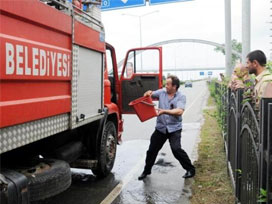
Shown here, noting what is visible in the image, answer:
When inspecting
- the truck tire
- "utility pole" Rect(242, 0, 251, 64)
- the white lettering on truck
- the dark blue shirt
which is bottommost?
the truck tire

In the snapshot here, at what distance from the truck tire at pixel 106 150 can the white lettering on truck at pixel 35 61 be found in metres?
1.81

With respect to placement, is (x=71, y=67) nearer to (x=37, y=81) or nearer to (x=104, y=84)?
(x=37, y=81)

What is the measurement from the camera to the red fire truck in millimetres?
2416

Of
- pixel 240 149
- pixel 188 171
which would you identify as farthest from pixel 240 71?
pixel 188 171

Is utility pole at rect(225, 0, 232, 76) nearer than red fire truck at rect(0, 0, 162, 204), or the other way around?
red fire truck at rect(0, 0, 162, 204)

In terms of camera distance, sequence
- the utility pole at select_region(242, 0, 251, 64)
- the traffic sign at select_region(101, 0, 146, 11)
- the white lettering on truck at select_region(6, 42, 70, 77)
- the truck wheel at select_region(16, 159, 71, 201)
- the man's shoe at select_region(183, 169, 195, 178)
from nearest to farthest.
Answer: the white lettering on truck at select_region(6, 42, 70, 77)
the truck wheel at select_region(16, 159, 71, 201)
the man's shoe at select_region(183, 169, 195, 178)
the utility pole at select_region(242, 0, 251, 64)
the traffic sign at select_region(101, 0, 146, 11)

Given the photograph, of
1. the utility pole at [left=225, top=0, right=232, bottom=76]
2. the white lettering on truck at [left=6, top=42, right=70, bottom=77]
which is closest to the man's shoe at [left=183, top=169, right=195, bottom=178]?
the white lettering on truck at [left=6, top=42, right=70, bottom=77]

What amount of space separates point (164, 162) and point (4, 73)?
440cm

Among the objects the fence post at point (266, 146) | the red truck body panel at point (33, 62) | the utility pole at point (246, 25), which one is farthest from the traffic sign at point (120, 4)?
the fence post at point (266, 146)

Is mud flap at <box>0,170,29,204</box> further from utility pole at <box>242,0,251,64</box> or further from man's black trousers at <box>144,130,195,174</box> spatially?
utility pole at <box>242,0,251,64</box>

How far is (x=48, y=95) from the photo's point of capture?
3010 mm

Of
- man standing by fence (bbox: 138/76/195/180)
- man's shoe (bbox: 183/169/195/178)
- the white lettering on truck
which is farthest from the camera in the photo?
man's shoe (bbox: 183/169/195/178)

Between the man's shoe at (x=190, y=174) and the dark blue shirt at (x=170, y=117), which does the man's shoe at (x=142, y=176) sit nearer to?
the man's shoe at (x=190, y=174)

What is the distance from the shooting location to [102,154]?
4863 millimetres
